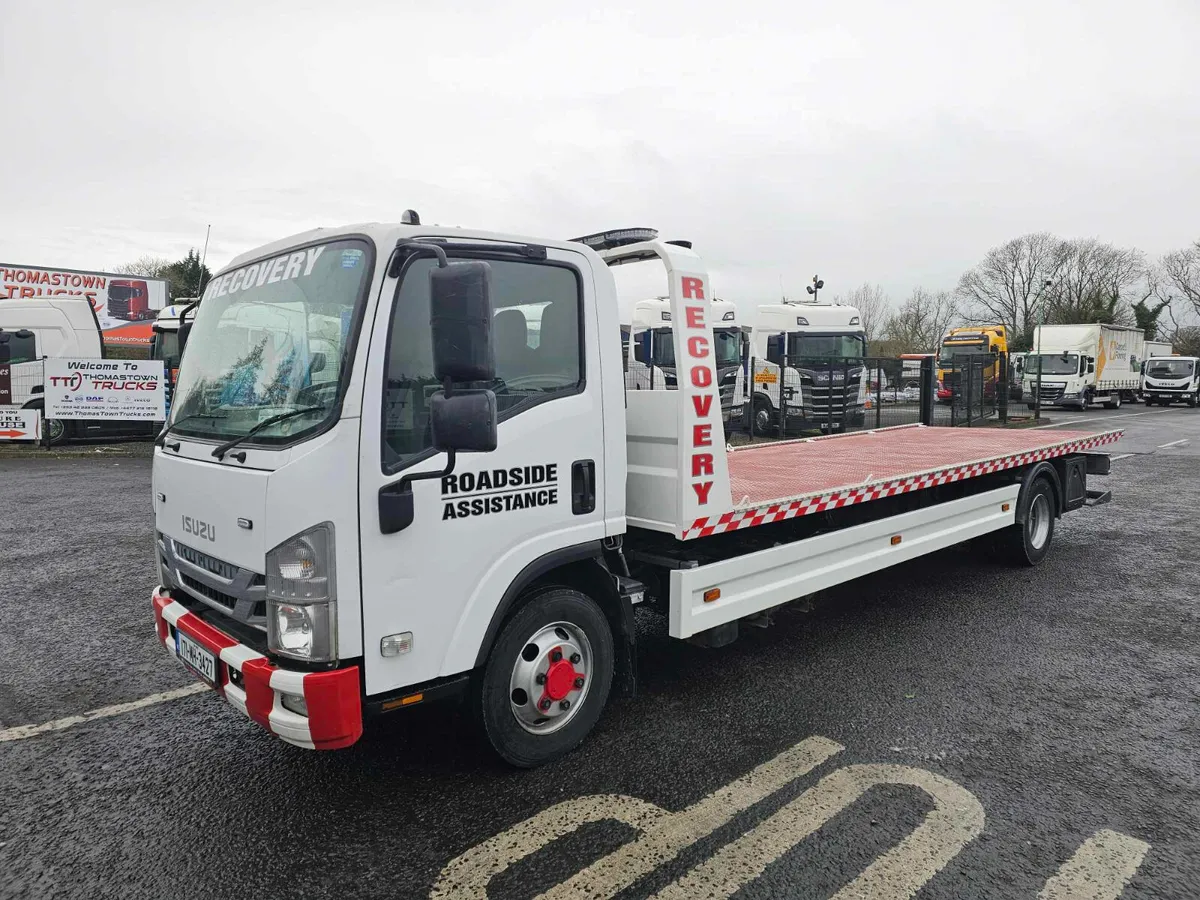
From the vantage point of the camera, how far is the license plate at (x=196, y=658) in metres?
3.19

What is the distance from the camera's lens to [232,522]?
3043 mm

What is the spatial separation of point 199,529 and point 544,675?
5.17 ft

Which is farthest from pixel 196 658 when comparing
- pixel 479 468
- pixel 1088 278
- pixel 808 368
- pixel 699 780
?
pixel 1088 278

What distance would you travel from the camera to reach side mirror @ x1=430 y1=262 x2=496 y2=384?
2.72 meters

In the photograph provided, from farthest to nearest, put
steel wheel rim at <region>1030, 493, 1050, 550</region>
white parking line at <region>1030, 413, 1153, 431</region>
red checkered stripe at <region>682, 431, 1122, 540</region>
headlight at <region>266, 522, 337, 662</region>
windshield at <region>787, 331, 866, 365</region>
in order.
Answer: white parking line at <region>1030, 413, 1153, 431</region>, windshield at <region>787, 331, 866, 365</region>, steel wheel rim at <region>1030, 493, 1050, 550</region>, red checkered stripe at <region>682, 431, 1122, 540</region>, headlight at <region>266, 522, 337, 662</region>

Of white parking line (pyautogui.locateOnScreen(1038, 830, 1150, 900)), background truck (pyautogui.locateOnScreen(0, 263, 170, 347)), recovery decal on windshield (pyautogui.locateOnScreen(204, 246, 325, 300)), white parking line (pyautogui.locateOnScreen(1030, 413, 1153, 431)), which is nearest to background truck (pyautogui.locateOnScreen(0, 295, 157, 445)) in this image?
recovery decal on windshield (pyautogui.locateOnScreen(204, 246, 325, 300))

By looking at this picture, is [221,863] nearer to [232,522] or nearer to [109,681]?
[232,522]

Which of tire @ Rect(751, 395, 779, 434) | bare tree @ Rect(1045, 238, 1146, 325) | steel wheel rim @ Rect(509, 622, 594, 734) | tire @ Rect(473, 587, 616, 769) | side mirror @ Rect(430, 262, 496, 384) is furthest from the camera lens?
bare tree @ Rect(1045, 238, 1146, 325)

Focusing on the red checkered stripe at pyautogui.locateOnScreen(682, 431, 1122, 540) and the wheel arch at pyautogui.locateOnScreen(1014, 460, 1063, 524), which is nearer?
the red checkered stripe at pyautogui.locateOnScreen(682, 431, 1122, 540)

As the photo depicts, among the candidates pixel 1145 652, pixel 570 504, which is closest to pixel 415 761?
pixel 570 504

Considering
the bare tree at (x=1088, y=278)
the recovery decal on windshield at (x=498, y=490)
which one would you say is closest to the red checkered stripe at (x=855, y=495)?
the recovery decal on windshield at (x=498, y=490)

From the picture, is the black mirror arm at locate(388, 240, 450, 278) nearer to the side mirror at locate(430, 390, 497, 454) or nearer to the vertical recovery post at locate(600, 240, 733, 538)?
the side mirror at locate(430, 390, 497, 454)

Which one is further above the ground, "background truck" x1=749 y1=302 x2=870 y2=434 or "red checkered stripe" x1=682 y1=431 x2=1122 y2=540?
"background truck" x1=749 y1=302 x2=870 y2=434

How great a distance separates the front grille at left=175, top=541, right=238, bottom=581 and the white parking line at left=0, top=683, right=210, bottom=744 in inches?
32.2
